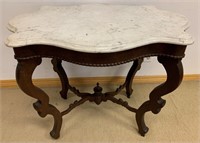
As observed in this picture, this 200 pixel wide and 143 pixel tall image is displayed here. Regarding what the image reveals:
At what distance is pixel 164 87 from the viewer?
3.67ft

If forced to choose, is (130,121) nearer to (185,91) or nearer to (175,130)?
(175,130)

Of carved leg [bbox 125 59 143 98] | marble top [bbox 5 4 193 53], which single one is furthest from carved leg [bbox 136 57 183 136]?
carved leg [bbox 125 59 143 98]

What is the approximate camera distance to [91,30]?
3.21ft

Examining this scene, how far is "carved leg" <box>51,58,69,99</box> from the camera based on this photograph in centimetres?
140

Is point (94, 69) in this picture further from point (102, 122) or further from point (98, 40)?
point (98, 40)

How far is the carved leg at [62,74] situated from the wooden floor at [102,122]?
0.21ft

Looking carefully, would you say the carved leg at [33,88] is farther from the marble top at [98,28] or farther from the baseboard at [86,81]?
the baseboard at [86,81]

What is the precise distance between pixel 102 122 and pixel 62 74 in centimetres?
40

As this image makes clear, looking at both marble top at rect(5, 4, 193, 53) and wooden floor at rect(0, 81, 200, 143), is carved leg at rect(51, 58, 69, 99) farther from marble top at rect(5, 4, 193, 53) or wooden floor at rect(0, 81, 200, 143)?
marble top at rect(5, 4, 193, 53)

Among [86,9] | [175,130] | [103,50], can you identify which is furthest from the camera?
[175,130]

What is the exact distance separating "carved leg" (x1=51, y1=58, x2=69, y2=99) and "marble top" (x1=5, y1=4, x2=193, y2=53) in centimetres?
32

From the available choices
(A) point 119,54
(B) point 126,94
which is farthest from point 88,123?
(A) point 119,54

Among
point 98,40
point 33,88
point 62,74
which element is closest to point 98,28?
point 98,40

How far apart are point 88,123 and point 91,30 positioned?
669 mm
